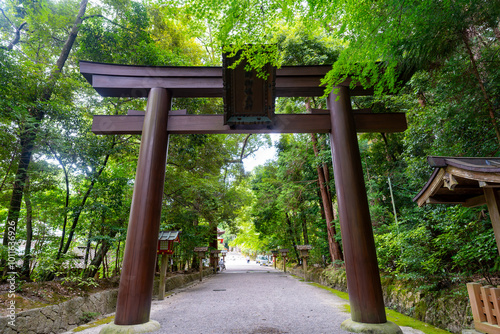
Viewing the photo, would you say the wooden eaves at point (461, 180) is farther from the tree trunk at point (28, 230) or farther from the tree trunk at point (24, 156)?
the tree trunk at point (28, 230)

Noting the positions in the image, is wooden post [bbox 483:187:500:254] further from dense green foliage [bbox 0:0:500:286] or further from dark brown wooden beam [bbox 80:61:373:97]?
dark brown wooden beam [bbox 80:61:373:97]

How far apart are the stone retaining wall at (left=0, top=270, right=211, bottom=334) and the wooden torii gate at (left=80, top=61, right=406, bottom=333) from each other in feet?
4.23

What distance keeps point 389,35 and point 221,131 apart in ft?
9.79

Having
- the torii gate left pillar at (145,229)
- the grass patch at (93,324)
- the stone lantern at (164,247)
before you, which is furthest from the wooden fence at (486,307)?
the stone lantern at (164,247)

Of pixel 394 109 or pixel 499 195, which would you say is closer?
pixel 499 195

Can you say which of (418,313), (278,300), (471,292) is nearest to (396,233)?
(418,313)

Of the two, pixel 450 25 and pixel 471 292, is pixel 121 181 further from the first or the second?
pixel 450 25

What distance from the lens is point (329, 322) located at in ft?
13.6

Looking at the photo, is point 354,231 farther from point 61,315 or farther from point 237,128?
point 61,315

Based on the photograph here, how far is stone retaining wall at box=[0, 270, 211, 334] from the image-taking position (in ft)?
11.1

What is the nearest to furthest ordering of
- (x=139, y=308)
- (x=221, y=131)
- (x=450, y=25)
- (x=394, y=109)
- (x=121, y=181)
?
(x=139, y=308) < (x=450, y=25) < (x=221, y=131) < (x=121, y=181) < (x=394, y=109)

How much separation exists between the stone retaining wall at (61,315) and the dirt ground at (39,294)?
125 millimetres

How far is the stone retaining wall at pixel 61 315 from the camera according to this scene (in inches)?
134

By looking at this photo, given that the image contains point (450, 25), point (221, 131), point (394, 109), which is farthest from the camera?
point (394, 109)
